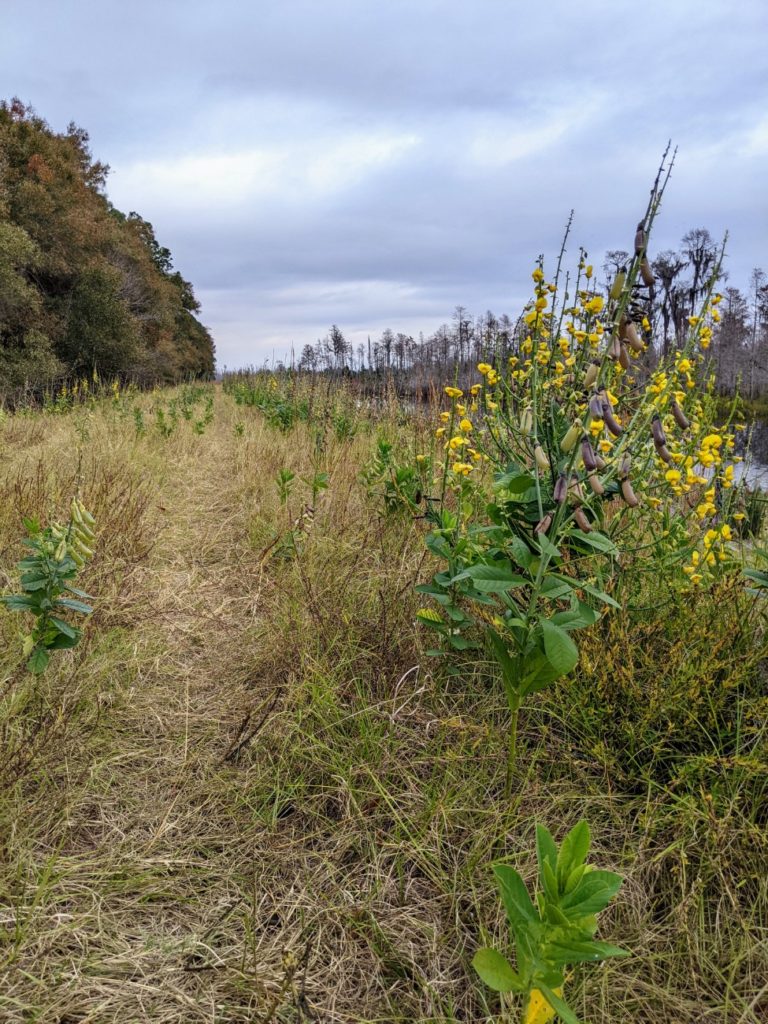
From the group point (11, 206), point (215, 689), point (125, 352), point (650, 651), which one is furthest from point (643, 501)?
point (125, 352)

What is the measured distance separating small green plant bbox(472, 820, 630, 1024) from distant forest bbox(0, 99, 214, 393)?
15.0 metres

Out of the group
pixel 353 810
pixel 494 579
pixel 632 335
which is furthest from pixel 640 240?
pixel 353 810

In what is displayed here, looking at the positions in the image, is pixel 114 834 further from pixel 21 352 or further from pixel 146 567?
pixel 21 352

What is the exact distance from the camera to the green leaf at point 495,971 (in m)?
1.14

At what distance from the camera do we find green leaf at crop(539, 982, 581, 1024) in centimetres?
101

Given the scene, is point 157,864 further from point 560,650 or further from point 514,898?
point 560,650

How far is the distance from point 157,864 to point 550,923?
1.08 metres

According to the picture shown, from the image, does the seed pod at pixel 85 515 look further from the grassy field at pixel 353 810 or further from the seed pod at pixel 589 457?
the seed pod at pixel 589 457

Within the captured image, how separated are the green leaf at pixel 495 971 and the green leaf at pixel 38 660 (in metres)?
1.50

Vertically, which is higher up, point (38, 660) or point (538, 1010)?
point (38, 660)

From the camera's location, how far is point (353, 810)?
1.82 metres

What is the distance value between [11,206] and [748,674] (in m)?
A: 18.9

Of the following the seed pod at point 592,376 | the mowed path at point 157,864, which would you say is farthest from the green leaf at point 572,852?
the seed pod at point 592,376

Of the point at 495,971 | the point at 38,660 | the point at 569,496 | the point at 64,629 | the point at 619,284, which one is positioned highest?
the point at 619,284
